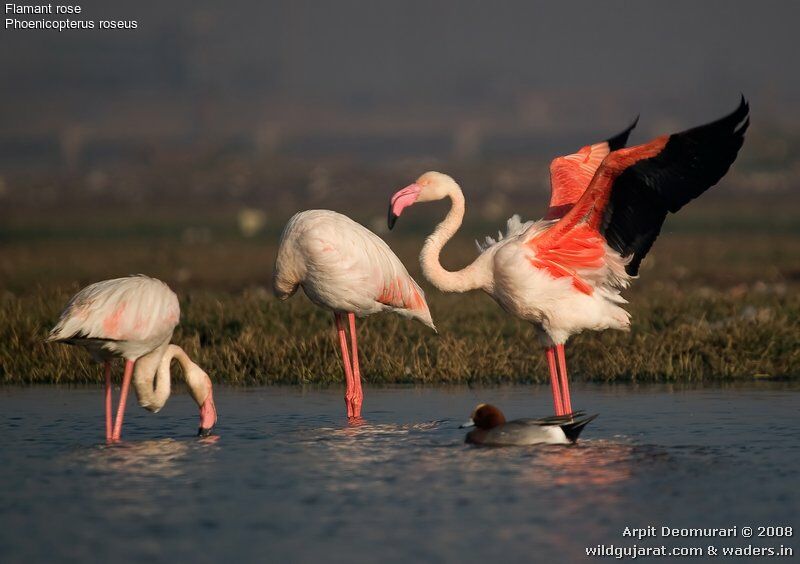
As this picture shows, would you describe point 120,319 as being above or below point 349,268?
below

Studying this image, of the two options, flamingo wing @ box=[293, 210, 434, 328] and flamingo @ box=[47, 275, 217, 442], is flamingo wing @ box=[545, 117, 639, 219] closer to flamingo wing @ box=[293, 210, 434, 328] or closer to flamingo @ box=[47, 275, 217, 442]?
flamingo wing @ box=[293, 210, 434, 328]

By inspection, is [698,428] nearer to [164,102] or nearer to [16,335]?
[16,335]

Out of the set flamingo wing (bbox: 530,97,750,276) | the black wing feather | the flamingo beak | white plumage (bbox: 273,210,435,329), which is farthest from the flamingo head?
the black wing feather

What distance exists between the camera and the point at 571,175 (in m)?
9.88

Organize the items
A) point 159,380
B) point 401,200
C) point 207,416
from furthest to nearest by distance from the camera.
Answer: point 401,200
point 159,380
point 207,416

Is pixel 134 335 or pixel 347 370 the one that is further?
pixel 347 370

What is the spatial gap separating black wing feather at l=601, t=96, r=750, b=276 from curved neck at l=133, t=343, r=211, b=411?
258cm

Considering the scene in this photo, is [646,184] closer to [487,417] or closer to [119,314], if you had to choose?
[487,417]

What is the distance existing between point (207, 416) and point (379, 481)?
1.62m

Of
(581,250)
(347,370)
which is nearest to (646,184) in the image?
(581,250)

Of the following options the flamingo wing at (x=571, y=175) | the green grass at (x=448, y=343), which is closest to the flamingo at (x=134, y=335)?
the green grass at (x=448, y=343)

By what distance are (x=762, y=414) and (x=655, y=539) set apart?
3011mm

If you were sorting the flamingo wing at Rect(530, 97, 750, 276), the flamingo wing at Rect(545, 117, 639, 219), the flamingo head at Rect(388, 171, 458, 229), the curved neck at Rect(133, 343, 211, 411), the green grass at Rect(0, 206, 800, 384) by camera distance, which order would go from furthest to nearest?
the green grass at Rect(0, 206, 800, 384) < the flamingo wing at Rect(545, 117, 639, 219) < the flamingo head at Rect(388, 171, 458, 229) < the curved neck at Rect(133, 343, 211, 411) < the flamingo wing at Rect(530, 97, 750, 276)

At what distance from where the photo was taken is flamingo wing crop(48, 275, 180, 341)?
8.12 m
